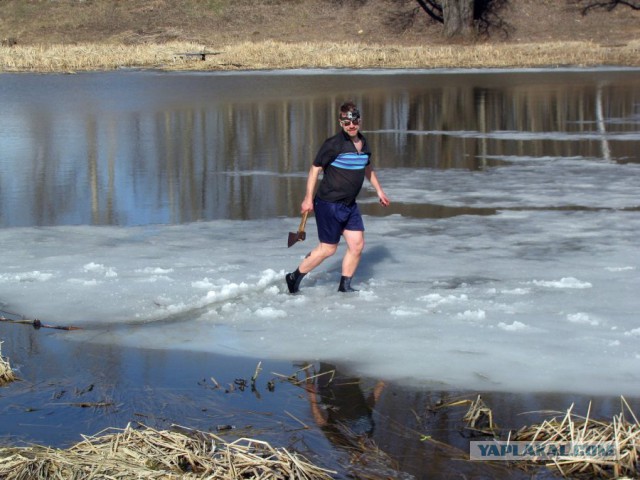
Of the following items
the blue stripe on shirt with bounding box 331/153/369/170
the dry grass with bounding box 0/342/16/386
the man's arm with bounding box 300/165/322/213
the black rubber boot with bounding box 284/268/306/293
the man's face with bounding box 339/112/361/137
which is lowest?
the dry grass with bounding box 0/342/16/386

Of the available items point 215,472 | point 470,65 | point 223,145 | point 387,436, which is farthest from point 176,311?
point 470,65

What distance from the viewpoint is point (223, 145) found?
64.0ft

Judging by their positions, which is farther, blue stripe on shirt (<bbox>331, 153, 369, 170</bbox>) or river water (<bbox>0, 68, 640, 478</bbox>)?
blue stripe on shirt (<bbox>331, 153, 369, 170</bbox>)

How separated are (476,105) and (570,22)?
102 ft

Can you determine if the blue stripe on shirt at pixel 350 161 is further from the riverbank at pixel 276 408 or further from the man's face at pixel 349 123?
the riverbank at pixel 276 408

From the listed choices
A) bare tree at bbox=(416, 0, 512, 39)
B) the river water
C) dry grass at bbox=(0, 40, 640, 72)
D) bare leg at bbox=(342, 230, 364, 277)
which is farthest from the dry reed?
bare tree at bbox=(416, 0, 512, 39)

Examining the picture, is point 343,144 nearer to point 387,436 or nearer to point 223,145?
point 387,436

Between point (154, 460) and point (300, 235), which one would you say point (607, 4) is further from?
point (154, 460)

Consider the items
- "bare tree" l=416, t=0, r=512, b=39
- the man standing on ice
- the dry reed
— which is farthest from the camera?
"bare tree" l=416, t=0, r=512, b=39

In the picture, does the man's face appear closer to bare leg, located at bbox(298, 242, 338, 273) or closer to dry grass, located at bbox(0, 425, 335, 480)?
bare leg, located at bbox(298, 242, 338, 273)

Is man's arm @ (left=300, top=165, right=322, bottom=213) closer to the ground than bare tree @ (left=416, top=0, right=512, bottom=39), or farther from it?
closer to the ground

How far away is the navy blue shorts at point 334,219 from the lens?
27.7ft

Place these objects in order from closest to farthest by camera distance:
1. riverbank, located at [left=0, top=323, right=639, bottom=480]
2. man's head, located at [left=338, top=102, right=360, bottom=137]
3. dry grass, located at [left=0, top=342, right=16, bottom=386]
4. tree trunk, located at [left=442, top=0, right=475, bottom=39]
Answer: riverbank, located at [left=0, top=323, right=639, bottom=480]
dry grass, located at [left=0, top=342, right=16, bottom=386]
man's head, located at [left=338, top=102, right=360, bottom=137]
tree trunk, located at [left=442, top=0, right=475, bottom=39]

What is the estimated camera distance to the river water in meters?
7.02
